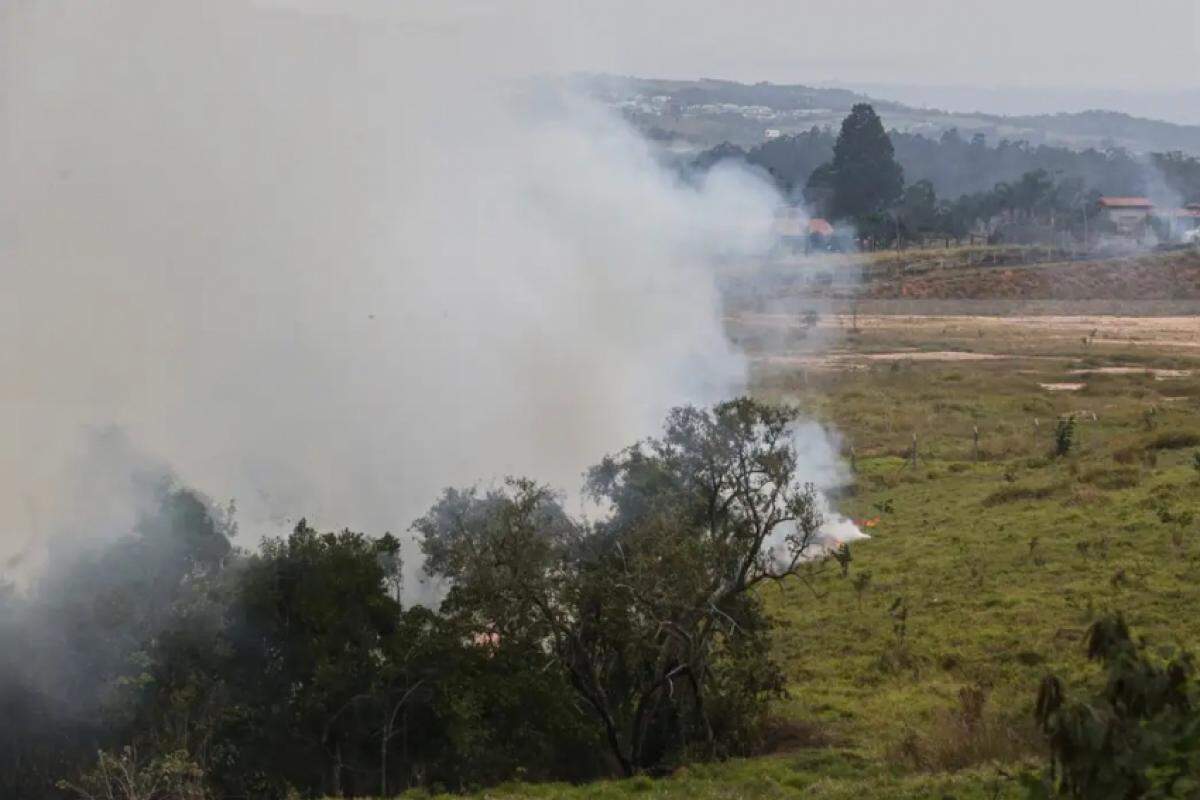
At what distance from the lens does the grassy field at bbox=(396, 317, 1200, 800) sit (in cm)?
1725

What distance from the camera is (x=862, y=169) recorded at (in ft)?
378

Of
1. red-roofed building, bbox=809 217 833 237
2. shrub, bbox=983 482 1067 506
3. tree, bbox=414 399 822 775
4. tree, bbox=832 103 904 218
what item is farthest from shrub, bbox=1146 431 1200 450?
tree, bbox=832 103 904 218

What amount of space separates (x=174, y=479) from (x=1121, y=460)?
22.9 meters

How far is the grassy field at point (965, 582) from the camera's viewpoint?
17.2 m

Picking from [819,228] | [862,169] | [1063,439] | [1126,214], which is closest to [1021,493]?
[1063,439]

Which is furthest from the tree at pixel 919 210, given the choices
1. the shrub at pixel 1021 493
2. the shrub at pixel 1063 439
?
the shrub at pixel 1021 493

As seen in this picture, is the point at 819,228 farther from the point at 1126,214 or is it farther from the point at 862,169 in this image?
the point at 1126,214

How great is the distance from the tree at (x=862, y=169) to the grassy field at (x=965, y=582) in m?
60.6

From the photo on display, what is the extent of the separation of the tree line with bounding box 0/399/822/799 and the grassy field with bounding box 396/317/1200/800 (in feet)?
4.68

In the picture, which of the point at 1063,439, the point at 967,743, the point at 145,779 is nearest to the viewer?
the point at 145,779

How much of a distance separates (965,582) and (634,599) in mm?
10077

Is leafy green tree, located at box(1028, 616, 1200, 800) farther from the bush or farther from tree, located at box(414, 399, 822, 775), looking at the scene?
the bush

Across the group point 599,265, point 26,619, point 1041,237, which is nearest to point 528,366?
point 599,265

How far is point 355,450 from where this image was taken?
32.5 metres
